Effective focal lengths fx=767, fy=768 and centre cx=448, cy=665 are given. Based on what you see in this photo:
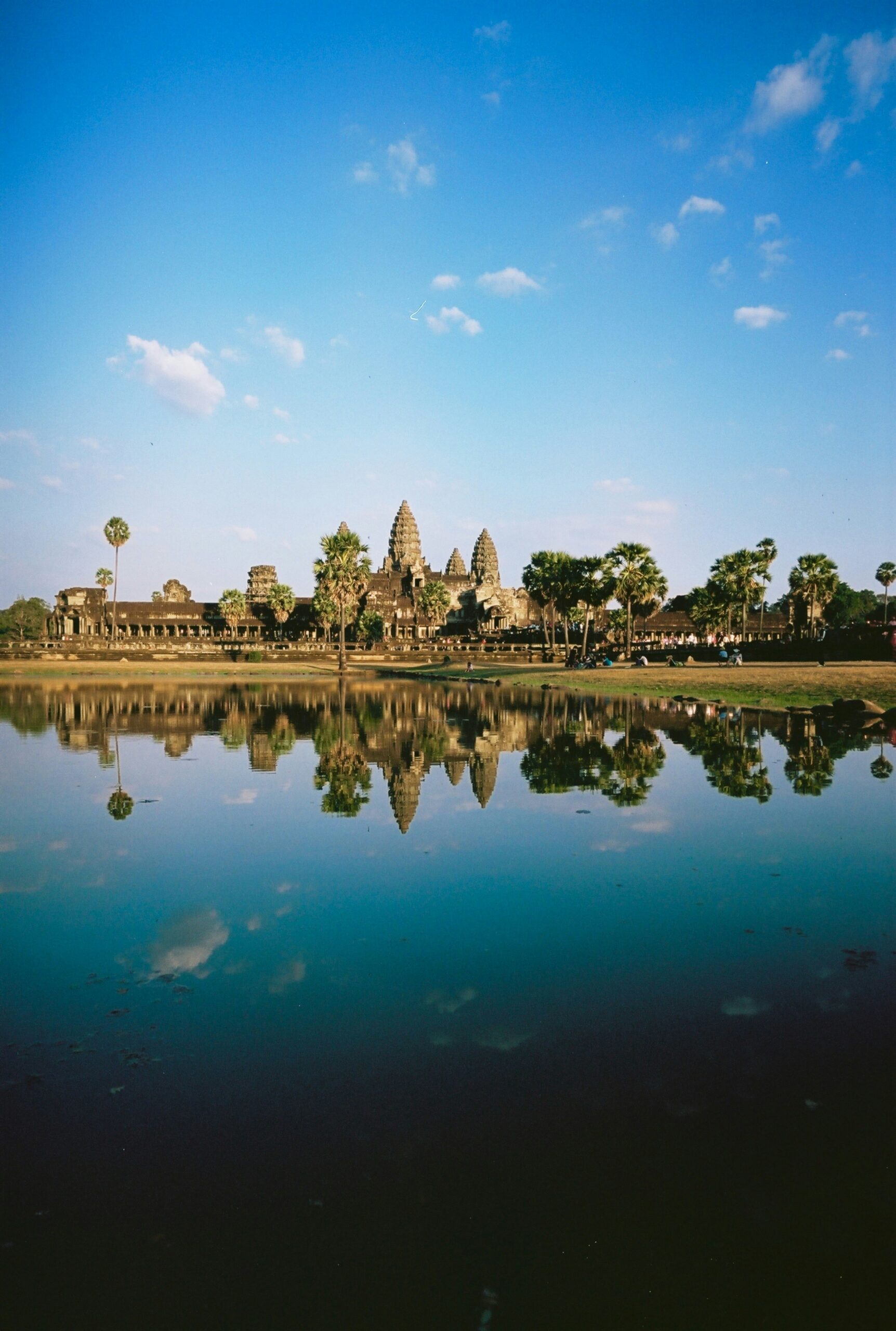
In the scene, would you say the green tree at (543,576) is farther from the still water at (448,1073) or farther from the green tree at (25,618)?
the green tree at (25,618)

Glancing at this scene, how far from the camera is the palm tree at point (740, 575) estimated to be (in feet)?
255

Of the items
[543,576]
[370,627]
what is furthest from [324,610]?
[543,576]

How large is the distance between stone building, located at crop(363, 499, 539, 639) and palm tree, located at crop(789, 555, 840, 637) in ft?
128

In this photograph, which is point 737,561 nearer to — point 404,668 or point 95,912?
point 404,668

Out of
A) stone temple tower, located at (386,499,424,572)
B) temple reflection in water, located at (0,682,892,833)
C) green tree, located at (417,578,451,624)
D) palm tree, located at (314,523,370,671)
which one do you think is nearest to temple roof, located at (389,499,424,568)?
stone temple tower, located at (386,499,424,572)

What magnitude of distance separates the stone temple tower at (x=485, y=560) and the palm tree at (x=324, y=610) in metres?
48.2

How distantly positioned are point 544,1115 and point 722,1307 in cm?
149

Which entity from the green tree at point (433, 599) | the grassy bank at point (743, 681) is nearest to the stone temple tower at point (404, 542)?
the green tree at point (433, 599)

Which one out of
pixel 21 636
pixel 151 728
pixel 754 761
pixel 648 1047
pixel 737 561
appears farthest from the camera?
pixel 21 636

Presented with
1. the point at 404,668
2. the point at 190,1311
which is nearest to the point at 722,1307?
the point at 190,1311

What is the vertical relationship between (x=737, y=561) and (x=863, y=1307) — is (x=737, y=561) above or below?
above

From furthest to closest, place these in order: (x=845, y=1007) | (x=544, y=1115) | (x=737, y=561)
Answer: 1. (x=737, y=561)
2. (x=845, y=1007)
3. (x=544, y=1115)

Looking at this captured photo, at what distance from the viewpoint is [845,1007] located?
21.1 ft

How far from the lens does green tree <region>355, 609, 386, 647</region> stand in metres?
101
